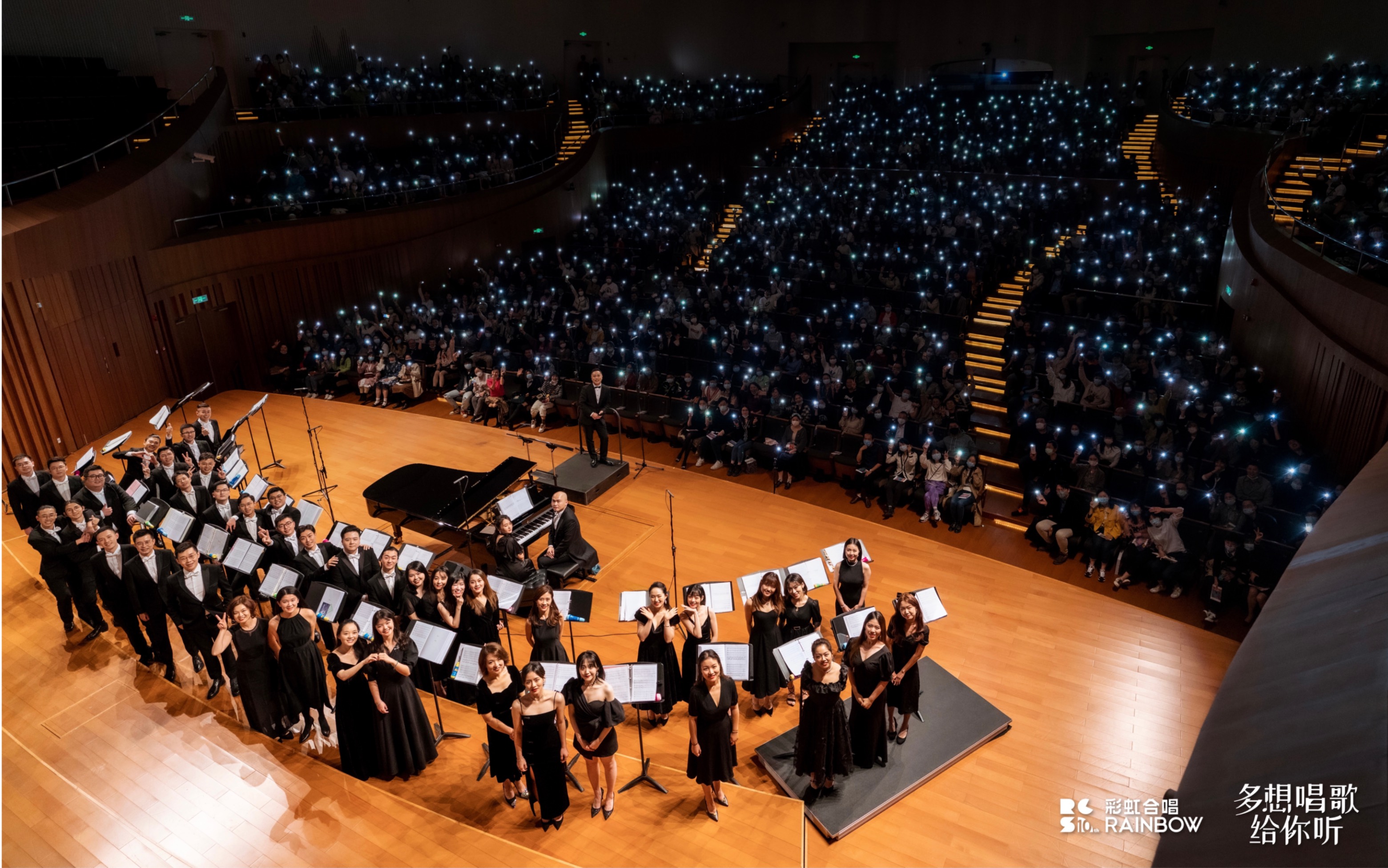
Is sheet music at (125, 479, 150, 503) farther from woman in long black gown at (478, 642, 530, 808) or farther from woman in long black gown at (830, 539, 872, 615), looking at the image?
woman in long black gown at (830, 539, 872, 615)

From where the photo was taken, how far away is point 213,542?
262 inches

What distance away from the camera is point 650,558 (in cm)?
826

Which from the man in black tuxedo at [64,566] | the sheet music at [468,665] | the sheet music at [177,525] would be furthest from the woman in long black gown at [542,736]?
the man in black tuxedo at [64,566]

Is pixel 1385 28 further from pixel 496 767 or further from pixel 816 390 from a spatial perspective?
pixel 496 767

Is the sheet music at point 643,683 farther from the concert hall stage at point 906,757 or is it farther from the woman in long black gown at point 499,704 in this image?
the concert hall stage at point 906,757

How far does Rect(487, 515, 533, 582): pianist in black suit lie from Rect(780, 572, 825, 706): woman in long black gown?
2.29 meters

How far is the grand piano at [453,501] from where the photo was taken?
784 cm

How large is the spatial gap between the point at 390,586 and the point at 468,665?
1.55 metres

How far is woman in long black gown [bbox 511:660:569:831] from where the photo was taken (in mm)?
4441

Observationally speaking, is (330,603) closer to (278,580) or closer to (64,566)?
(278,580)

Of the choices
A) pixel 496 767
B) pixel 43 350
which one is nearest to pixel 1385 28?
pixel 496 767

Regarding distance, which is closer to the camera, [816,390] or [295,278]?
[816,390]

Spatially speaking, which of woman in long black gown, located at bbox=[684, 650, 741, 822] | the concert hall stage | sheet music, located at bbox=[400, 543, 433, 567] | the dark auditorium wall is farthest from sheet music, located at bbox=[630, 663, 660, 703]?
the dark auditorium wall

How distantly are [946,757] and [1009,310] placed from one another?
8.76m
